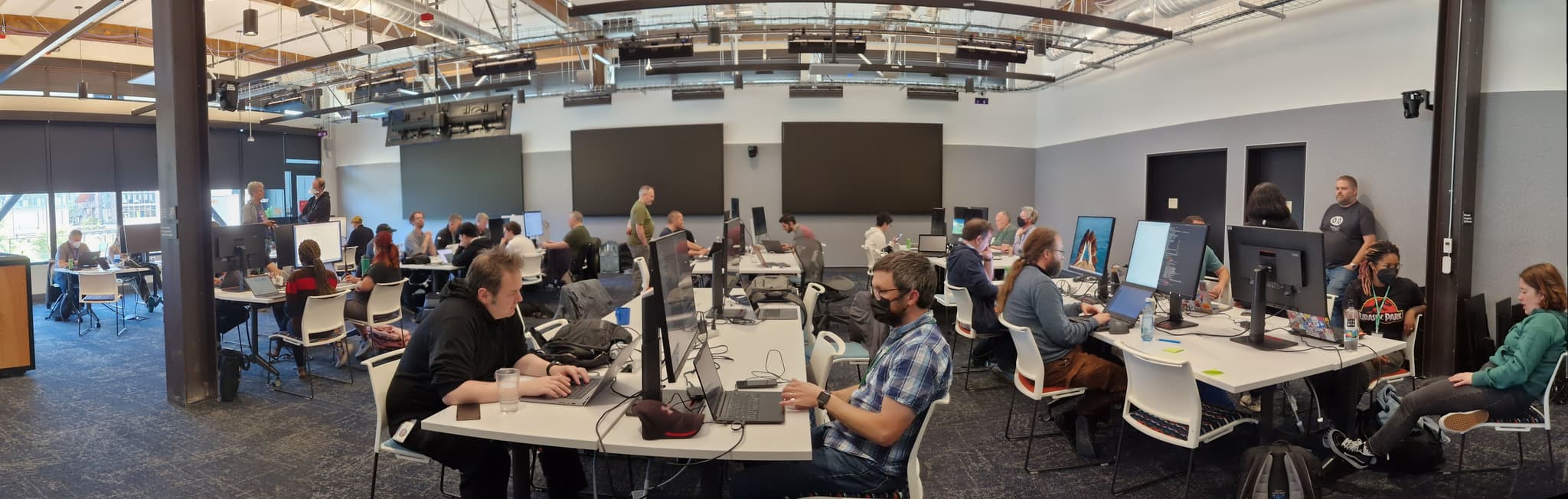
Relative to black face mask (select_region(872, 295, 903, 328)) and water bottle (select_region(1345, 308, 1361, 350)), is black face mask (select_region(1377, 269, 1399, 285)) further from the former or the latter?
black face mask (select_region(872, 295, 903, 328))

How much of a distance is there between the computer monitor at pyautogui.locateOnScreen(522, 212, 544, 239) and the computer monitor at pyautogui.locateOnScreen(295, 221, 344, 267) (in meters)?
3.80

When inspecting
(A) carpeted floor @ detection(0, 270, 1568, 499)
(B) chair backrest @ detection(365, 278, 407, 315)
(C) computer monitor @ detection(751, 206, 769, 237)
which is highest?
(C) computer monitor @ detection(751, 206, 769, 237)

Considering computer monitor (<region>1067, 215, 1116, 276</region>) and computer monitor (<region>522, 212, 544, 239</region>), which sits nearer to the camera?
computer monitor (<region>1067, 215, 1116, 276</region>)

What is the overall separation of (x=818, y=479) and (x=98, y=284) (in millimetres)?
8937

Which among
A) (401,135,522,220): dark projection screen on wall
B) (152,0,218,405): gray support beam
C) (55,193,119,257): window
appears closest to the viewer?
(152,0,218,405): gray support beam

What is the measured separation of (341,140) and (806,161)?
10.1m

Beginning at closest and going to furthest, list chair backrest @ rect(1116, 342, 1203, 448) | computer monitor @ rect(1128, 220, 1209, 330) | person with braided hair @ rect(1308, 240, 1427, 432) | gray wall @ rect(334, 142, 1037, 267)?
chair backrest @ rect(1116, 342, 1203, 448)
computer monitor @ rect(1128, 220, 1209, 330)
person with braided hair @ rect(1308, 240, 1427, 432)
gray wall @ rect(334, 142, 1037, 267)

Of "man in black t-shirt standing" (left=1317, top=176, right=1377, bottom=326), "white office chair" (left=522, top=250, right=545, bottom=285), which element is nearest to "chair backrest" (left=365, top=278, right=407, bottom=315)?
"white office chair" (left=522, top=250, right=545, bottom=285)

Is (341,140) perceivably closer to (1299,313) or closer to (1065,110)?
(1065,110)

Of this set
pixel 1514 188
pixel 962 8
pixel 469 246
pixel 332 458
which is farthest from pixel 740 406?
pixel 469 246

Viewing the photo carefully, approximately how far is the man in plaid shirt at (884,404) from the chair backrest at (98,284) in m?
8.59

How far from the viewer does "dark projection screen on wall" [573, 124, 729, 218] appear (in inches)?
480

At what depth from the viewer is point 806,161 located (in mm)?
12070

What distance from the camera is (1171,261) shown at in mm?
3803
